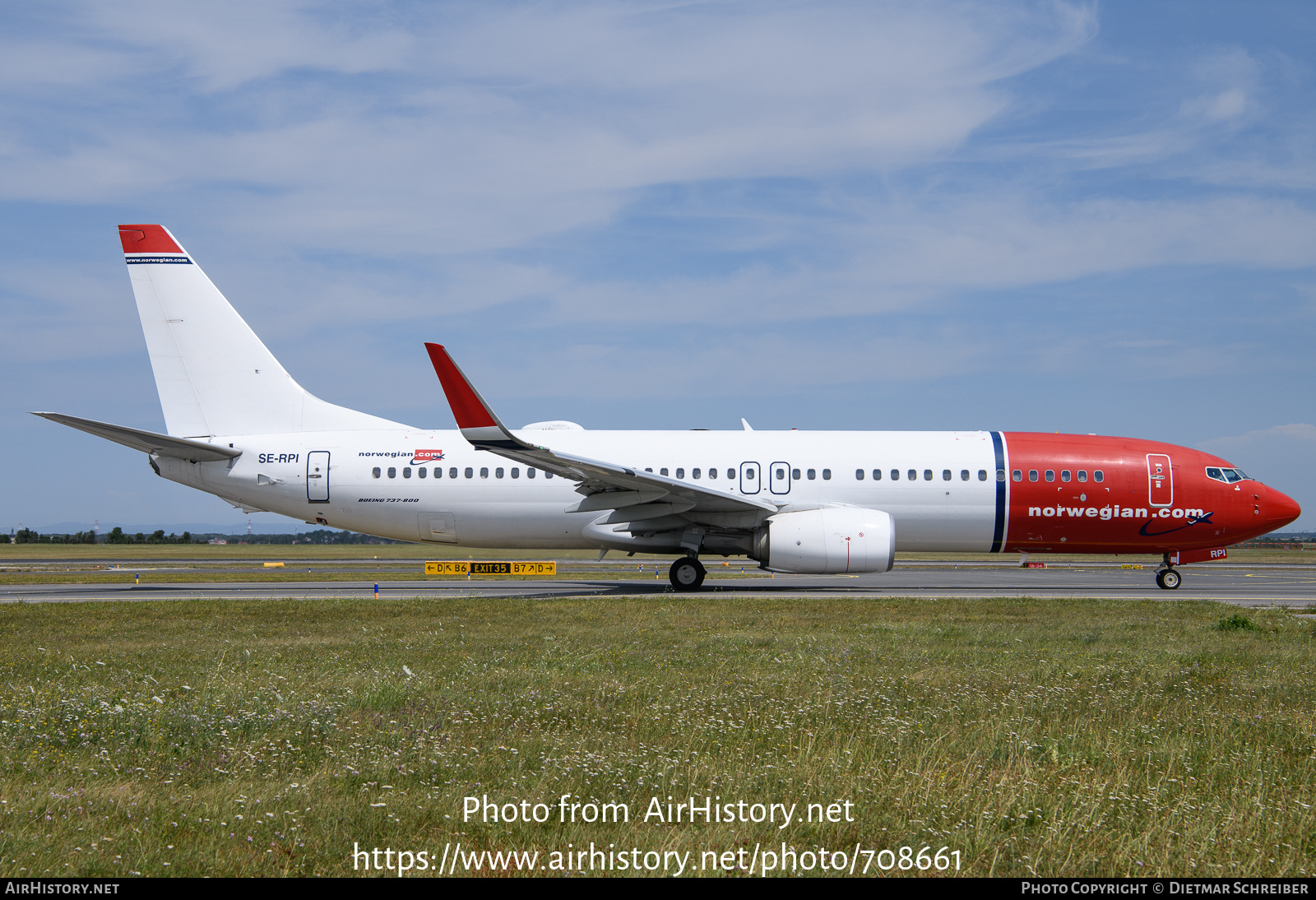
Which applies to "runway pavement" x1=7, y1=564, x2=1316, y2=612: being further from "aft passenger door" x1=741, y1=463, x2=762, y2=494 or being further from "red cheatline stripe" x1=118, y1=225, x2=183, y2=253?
"red cheatline stripe" x1=118, y1=225, x2=183, y2=253

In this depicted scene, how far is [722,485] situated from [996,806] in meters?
16.6

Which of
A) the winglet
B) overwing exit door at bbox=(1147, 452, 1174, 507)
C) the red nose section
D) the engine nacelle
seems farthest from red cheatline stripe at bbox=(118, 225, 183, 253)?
the red nose section

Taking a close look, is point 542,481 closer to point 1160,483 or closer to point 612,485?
point 612,485

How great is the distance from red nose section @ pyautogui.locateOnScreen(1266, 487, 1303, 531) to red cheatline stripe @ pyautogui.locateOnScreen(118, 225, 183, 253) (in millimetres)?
26859

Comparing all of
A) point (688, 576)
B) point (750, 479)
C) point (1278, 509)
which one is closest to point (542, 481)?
point (688, 576)

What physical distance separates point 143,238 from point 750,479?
15347 millimetres

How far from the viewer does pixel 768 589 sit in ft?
69.6

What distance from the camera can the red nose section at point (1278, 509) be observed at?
21891 mm

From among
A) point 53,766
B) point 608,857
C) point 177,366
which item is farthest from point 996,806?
point 177,366

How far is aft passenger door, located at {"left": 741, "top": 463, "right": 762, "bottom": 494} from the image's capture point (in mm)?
21141

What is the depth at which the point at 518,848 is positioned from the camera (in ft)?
13.7

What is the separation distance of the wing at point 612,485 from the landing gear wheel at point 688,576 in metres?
0.89

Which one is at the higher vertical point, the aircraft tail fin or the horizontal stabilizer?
the aircraft tail fin

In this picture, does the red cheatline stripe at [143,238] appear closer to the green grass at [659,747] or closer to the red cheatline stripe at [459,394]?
the red cheatline stripe at [459,394]
